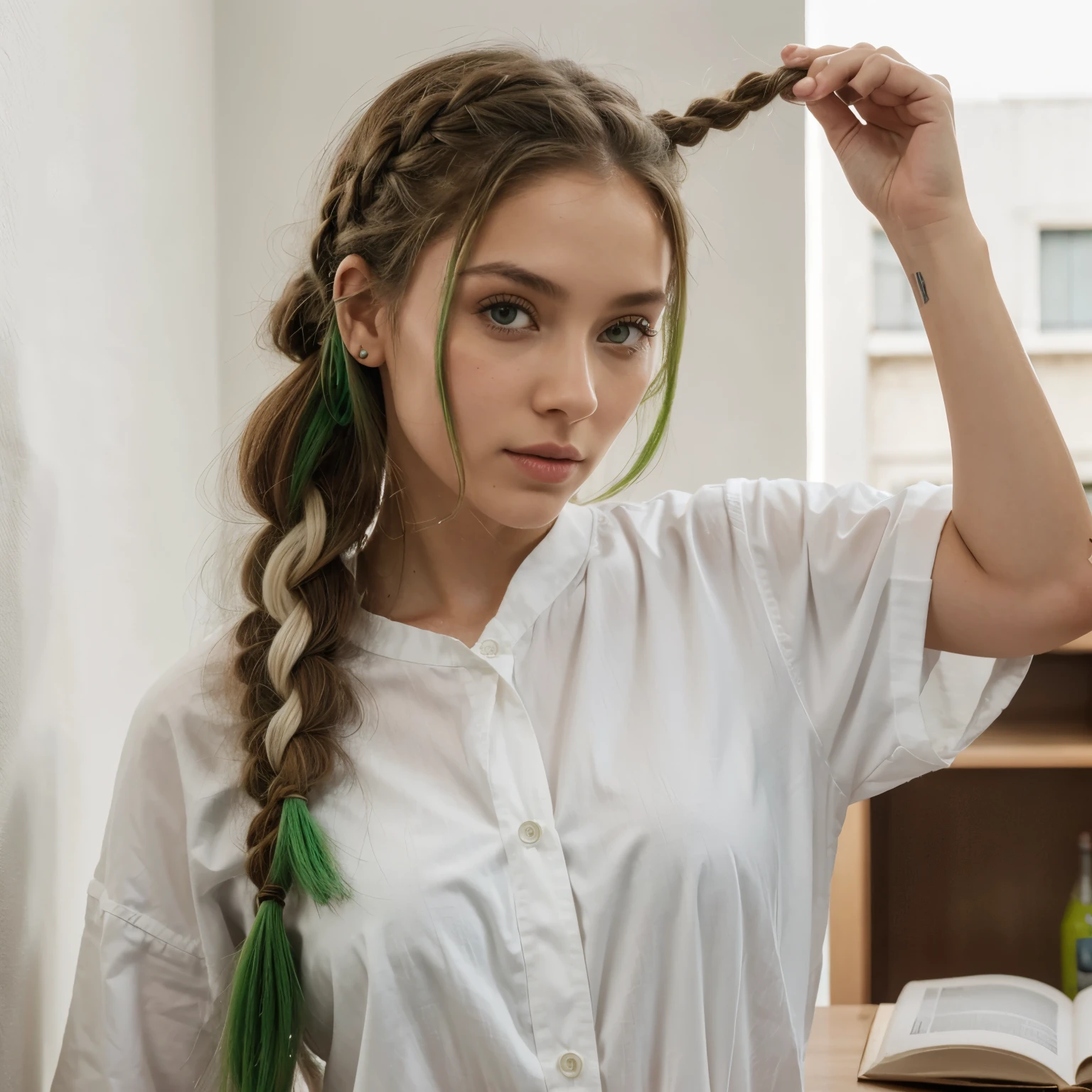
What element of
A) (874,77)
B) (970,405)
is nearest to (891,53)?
(874,77)

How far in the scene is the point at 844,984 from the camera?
196cm

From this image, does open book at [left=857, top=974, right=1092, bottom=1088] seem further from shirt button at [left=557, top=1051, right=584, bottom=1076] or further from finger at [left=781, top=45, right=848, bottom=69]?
finger at [left=781, top=45, right=848, bottom=69]

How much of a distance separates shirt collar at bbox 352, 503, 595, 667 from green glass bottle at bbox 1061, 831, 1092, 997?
4.20ft

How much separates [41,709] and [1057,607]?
0.83 m

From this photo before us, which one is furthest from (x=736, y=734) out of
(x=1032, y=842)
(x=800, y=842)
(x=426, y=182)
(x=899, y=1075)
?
(x=1032, y=842)

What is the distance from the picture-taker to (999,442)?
88 centimetres

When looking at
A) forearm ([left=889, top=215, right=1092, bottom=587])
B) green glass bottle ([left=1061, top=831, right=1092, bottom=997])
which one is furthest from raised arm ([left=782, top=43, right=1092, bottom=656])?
green glass bottle ([left=1061, top=831, right=1092, bottom=997])

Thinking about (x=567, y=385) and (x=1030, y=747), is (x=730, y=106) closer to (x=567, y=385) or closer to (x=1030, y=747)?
(x=567, y=385)

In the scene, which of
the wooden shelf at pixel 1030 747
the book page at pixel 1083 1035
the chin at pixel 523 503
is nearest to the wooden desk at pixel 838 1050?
the book page at pixel 1083 1035

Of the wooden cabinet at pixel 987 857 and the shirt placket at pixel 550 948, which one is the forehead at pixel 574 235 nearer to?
the shirt placket at pixel 550 948

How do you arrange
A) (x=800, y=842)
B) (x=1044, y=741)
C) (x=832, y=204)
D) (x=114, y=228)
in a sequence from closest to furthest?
(x=800, y=842) < (x=114, y=228) < (x=1044, y=741) < (x=832, y=204)

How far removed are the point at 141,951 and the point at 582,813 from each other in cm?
41

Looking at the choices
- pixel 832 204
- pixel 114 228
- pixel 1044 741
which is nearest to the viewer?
pixel 114 228

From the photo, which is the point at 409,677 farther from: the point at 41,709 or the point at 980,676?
the point at 980,676
